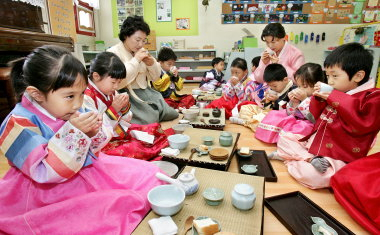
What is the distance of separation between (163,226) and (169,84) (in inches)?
127

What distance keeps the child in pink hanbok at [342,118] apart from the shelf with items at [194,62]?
19.3 ft

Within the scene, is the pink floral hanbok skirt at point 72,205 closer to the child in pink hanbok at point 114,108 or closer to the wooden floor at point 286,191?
the child in pink hanbok at point 114,108

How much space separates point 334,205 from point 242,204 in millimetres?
878

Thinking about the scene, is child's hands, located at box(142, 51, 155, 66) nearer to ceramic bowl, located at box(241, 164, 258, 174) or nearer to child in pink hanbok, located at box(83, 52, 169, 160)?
child in pink hanbok, located at box(83, 52, 169, 160)

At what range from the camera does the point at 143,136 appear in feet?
6.93

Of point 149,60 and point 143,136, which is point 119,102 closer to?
point 143,136

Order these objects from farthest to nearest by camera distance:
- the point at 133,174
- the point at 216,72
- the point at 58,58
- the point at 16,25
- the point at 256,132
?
the point at 216,72, the point at 16,25, the point at 256,132, the point at 133,174, the point at 58,58

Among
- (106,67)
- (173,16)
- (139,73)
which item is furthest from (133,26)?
(173,16)

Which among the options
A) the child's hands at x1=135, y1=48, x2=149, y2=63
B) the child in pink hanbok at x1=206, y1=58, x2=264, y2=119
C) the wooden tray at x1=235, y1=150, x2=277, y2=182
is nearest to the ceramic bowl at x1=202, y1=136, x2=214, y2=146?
the wooden tray at x1=235, y1=150, x2=277, y2=182

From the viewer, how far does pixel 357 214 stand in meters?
1.33

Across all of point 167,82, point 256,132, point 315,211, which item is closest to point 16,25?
point 167,82

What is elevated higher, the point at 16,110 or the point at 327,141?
the point at 16,110

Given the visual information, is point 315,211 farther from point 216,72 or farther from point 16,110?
point 216,72

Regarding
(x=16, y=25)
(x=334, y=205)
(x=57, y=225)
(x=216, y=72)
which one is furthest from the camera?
(x=216, y=72)
